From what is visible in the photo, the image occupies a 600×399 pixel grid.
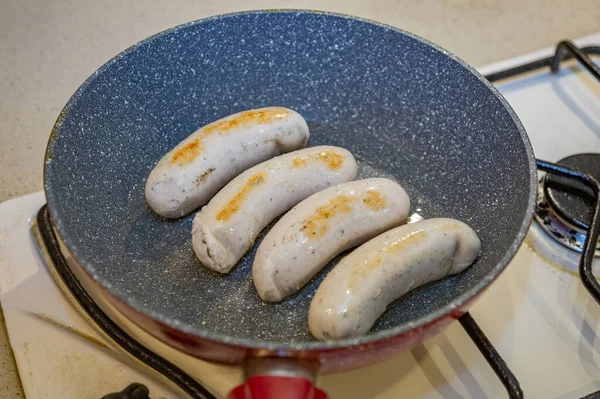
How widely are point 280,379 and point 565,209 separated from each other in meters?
0.76

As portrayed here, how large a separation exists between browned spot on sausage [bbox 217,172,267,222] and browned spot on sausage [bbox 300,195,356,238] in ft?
0.41

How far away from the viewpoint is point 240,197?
1.01m

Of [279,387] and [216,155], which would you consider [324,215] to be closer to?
[216,155]

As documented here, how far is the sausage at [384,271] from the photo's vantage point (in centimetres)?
86

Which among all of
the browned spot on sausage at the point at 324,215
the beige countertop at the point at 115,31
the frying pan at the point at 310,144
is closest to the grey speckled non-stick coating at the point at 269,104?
the frying pan at the point at 310,144

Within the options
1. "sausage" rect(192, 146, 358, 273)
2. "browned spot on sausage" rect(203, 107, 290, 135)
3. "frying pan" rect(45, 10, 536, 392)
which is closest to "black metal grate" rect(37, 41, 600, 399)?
"frying pan" rect(45, 10, 536, 392)

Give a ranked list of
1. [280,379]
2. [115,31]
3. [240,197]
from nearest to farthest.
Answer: [280,379]
[240,197]
[115,31]

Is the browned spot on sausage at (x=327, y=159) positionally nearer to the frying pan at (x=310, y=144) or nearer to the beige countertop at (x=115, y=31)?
the frying pan at (x=310, y=144)

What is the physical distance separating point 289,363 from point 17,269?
608 millimetres

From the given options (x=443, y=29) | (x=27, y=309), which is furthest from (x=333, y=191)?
(x=443, y=29)

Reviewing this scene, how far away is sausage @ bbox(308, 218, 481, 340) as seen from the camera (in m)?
0.86

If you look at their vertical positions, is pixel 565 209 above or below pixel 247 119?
below

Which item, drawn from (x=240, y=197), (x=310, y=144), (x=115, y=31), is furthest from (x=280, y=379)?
(x=115, y=31)

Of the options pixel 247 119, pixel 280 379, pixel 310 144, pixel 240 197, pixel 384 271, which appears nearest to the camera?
pixel 280 379
